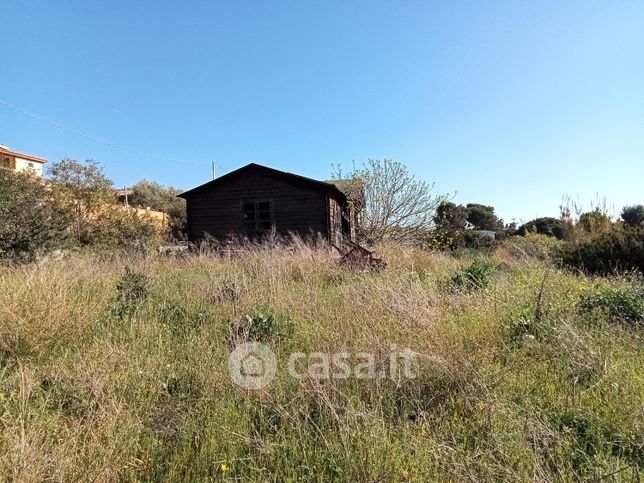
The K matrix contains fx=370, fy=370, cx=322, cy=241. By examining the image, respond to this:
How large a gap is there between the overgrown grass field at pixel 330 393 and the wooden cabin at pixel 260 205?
A: 38.8ft

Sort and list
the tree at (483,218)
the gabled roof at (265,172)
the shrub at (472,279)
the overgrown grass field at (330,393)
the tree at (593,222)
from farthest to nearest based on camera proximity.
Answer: the tree at (483,218) < the gabled roof at (265,172) < the tree at (593,222) < the shrub at (472,279) < the overgrown grass field at (330,393)

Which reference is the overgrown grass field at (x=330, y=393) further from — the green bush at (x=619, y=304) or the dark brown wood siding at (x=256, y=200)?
the dark brown wood siding at (x=256, y=200)

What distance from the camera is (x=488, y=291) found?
Result: 414 centimetres

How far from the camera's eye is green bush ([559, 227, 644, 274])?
781 cm

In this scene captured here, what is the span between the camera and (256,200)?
16.2m

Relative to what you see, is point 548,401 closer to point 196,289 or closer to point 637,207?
point 196,289

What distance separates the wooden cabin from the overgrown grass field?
1182cm

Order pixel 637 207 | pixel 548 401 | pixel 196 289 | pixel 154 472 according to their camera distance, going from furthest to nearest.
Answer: pixel 637 207 < pixel 196 289 < pixel 548 401 < pixel 154 472

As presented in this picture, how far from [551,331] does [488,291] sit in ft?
3.46

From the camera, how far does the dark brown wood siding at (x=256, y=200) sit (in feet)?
51.7

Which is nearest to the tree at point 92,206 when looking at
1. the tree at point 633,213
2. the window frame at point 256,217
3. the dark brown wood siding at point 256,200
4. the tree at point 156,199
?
the dark brown wood siding at point 256,200

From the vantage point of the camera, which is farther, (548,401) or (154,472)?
(548,401)

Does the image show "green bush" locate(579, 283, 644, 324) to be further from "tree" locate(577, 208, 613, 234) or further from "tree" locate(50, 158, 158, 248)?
"tree" locate(50, 158, 158, 248)

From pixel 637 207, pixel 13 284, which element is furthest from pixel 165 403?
pixel 637 207
